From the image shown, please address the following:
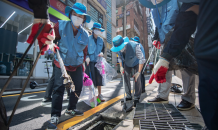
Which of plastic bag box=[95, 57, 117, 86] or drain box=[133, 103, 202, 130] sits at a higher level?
plastic bag box=[95, 57, 117, 86]

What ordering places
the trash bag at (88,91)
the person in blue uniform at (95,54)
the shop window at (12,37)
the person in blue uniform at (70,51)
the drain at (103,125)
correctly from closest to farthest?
the person in blue uniform at (70,51)
the drain at (103,125)
the trash bag at (88,91)
the person in blue uniform at (95,54)
the shop window at (12,37)

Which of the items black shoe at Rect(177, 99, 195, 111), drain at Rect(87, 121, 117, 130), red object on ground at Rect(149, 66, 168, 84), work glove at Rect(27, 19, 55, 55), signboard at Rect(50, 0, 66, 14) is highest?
signboard at Rect(50, 0, 66, 14)

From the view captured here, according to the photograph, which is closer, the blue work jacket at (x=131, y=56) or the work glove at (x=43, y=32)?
the work glove at (x=43, y=32)

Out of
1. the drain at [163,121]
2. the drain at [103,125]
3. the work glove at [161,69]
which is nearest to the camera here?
the work glove at [161,69]

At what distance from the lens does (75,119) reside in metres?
1.91

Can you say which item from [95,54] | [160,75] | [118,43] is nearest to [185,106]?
[160,75]

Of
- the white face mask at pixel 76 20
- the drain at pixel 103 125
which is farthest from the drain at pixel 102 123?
the white face mask at pixel 76 20

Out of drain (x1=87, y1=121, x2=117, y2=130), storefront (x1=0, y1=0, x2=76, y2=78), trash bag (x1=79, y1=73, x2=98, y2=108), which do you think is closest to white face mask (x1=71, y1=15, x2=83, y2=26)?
trash bag (x1=79, y1=73, x2=98, y2=108)

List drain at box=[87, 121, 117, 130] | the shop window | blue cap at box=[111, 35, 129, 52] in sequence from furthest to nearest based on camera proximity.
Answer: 1. the shop window
2. blue cap at box=[111, 35, 129, 52]
3. drain at box=[87, 121, 117, 130]

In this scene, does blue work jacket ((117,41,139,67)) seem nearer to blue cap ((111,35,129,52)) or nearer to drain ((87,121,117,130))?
blue cap ((111,35,129,52))

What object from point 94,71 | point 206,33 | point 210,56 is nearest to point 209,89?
point 210,56

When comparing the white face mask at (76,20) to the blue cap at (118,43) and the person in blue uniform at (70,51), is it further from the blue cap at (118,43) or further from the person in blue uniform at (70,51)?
the blue cap at (118,43)

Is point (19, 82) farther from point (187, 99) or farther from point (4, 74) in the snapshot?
point (187, 99)

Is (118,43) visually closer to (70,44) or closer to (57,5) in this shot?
(70,44)
